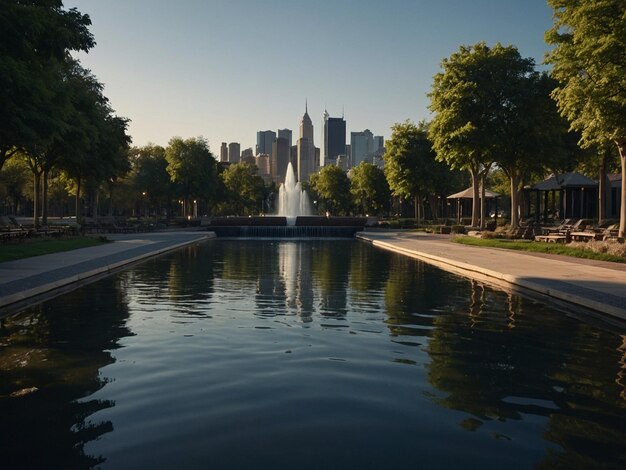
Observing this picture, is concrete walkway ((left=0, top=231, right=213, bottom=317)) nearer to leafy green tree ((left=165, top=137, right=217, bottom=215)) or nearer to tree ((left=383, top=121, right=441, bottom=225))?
tree ((left=383, top=121, right=441, bottom=225))

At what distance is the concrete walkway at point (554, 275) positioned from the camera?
1488cm

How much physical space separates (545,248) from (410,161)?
39.8m

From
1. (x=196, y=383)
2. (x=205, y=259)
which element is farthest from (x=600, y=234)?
(x=196, y=383)

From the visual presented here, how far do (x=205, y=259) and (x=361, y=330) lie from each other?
62.2ft

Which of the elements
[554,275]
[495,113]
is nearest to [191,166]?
[495,113]

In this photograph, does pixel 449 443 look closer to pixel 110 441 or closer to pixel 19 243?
pixel 110 441

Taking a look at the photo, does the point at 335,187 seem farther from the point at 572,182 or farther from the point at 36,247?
the point at 36,247

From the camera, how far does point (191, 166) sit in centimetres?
8256

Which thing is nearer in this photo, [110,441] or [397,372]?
[110,441]

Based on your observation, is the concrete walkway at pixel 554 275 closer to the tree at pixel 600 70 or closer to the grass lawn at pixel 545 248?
the grass lawn at pixel 545 248


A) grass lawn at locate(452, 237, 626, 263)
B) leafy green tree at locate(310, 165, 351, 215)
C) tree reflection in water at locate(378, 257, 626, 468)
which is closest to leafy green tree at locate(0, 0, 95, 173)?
tree reflection in water at locate(378, 257, 626, 468)

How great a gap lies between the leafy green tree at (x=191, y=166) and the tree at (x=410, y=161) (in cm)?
2831

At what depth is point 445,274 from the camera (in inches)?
903

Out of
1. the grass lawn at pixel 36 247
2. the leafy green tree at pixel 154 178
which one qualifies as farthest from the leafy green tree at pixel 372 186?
the grass lawn at pixel 36 247
